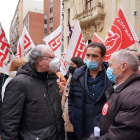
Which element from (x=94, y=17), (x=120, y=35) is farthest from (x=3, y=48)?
(x=94, y=17)

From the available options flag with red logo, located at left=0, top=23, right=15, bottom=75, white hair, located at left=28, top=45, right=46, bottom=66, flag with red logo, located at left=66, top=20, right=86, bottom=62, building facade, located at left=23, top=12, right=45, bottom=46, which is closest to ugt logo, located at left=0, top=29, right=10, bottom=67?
flag with red logo, located at left=0, top=23, right=15, bottom=75

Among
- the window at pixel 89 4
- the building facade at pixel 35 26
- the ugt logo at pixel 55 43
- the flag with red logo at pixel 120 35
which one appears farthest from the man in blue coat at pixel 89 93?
the building facade at pixel 35 26

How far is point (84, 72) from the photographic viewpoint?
8.55 feet

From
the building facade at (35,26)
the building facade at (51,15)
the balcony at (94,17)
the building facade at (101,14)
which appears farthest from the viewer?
the building facade at (35,26)

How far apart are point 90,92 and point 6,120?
1136 mm

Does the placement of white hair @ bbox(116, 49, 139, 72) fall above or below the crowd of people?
above

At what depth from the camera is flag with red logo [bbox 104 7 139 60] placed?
392 cm

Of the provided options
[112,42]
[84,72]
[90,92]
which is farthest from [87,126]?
[112,42]

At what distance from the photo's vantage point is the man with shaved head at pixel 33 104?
1.85 meters

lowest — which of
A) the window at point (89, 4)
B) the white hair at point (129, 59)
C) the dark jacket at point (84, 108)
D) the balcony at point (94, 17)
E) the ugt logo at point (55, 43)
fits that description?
the dark jacket at point (84, 108)

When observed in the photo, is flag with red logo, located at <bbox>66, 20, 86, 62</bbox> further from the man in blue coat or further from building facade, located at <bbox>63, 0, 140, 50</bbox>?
building facade, located at <bbox>63, 0, 140, 50</bbox>

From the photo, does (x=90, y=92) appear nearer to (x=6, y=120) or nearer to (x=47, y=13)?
(x=6, y=120)

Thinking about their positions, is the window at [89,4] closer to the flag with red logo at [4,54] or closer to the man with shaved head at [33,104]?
the flag with red logo at [4,54]

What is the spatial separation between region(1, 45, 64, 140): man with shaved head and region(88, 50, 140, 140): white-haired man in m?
0.58
